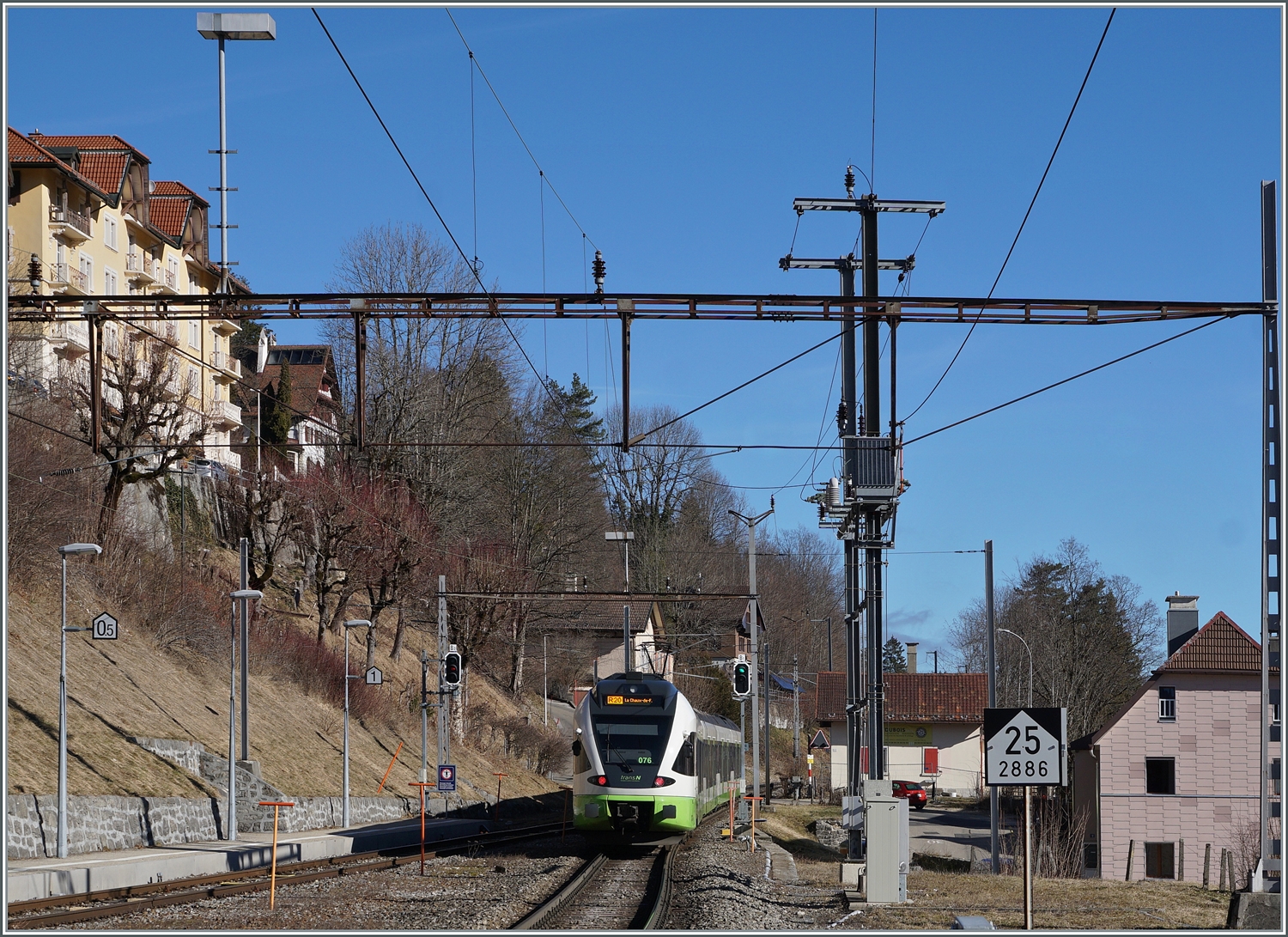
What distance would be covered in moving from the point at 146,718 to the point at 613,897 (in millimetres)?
17175

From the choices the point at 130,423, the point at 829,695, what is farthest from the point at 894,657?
the point at 130,423

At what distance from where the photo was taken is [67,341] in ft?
167

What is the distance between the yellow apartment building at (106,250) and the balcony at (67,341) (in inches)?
2.4

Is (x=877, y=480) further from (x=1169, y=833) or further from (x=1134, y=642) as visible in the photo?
(x=1134, y=642)

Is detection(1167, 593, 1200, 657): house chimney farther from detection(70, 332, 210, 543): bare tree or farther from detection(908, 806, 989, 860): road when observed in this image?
detection(70, 332, 210, 543): bare tree

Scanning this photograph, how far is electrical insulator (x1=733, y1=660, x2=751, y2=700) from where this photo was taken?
96.9 ft

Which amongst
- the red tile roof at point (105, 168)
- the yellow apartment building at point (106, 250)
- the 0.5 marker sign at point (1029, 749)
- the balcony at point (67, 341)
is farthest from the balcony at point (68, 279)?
the 0.5 marker sign at point (1029, 749)

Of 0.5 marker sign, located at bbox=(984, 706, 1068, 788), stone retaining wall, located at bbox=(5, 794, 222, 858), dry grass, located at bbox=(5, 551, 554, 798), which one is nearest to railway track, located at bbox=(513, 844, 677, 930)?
0.5 marker sign, located at bbox=(984, 706, 1068, 788)

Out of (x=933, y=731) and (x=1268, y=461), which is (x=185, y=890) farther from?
(x=933, y=731)

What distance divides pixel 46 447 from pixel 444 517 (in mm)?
22965

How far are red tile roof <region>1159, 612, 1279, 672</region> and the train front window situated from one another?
28.9m

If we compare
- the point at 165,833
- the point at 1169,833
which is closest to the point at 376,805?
the point at 165,833

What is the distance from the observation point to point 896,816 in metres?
17.8

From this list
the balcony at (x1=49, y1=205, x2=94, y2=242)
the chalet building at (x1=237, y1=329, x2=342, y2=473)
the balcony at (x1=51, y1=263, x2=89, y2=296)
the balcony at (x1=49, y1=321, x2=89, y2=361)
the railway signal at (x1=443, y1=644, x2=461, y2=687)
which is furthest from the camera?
the chalet building at (x1=237, y1=329, x2=342, y2=473)
